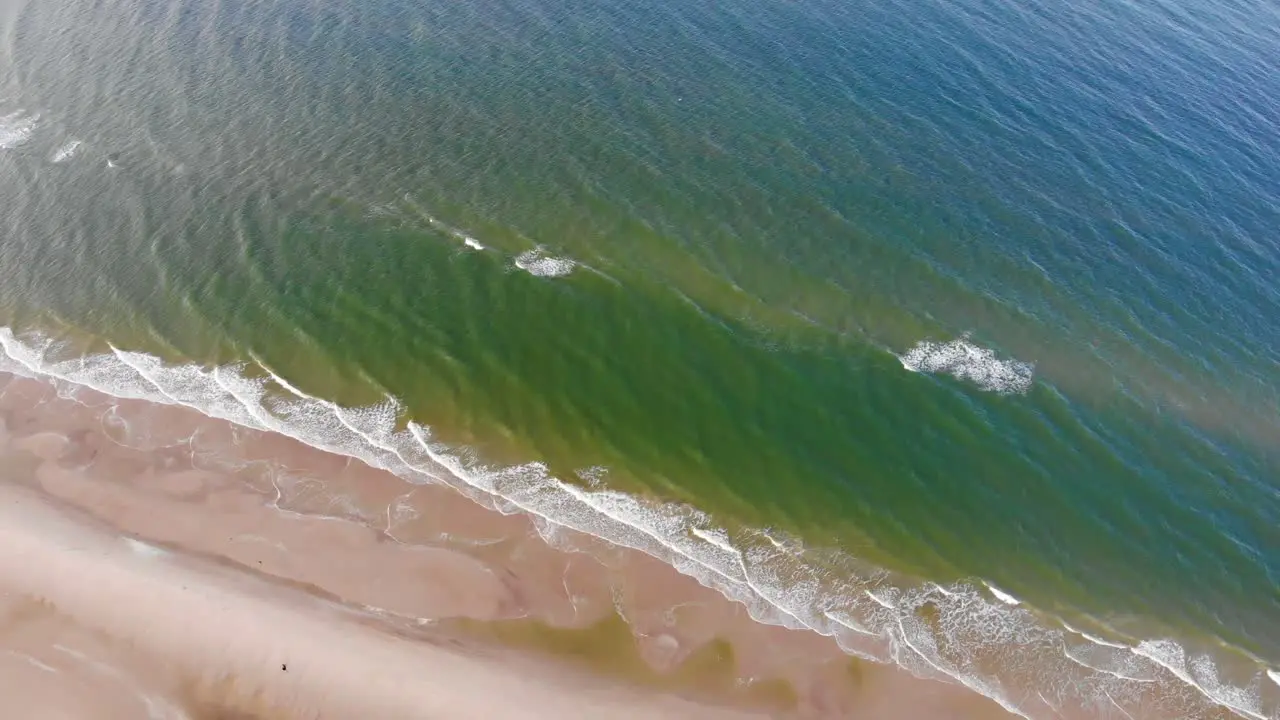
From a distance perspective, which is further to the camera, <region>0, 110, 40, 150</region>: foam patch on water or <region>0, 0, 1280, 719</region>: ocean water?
<region>0, 110, 40, 150</region>: foam patch on water

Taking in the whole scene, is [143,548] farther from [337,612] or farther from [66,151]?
[66,151]

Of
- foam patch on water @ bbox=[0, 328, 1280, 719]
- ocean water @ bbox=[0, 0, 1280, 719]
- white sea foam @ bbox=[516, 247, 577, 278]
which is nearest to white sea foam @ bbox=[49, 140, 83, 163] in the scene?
ocean water @ bbox=[0, 0, 1280, 719]

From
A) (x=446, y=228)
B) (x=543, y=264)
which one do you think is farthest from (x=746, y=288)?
(x=446, y=228)

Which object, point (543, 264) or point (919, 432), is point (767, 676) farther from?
point (543, 264)

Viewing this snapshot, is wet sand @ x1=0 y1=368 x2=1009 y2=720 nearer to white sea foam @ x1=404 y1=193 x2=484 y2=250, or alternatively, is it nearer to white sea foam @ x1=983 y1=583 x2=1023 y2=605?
white sea foam @ x1=983 y1=583 x2=1023 y2=605

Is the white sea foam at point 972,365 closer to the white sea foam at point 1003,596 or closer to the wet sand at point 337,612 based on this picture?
the white sea foam at point 1003,596
